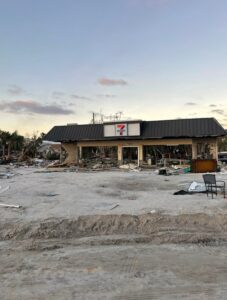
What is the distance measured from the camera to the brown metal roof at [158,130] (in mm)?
27927

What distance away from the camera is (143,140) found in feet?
101

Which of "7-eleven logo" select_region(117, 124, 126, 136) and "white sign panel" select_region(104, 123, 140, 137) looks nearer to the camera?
"white sign panel" select_region(104, 123, 140, 137)

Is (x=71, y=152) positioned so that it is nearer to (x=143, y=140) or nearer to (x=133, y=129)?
(x=133, y=129)

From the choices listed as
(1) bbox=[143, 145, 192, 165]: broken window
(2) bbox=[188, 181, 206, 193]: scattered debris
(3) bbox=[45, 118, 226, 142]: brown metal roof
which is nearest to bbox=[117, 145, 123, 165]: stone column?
(3) bbox=[45, 118, 226, 142]: brown metal roof

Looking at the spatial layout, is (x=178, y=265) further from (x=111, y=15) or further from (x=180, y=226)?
(x=111, y=15)

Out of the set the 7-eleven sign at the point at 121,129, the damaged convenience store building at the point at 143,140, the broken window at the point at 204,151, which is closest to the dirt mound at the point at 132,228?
the damaged convenience store building at the point at 143,140

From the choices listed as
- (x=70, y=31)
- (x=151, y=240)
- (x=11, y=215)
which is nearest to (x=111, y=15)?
(x=70, y=31)

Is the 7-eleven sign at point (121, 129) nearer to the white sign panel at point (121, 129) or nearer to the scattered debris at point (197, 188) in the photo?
the white sign panel at point (121, 129)

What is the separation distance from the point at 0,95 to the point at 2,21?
12462 mm

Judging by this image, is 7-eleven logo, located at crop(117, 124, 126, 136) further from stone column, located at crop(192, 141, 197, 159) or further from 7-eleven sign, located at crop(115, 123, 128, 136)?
stone column, located at crop(192, 141, 197, 159)

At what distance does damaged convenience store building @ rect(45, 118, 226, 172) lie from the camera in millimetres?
28609

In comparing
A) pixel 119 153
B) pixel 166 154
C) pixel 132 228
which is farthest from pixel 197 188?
pixel 119 153

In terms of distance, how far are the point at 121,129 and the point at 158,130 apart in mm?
3588

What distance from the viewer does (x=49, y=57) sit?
1933 cm
